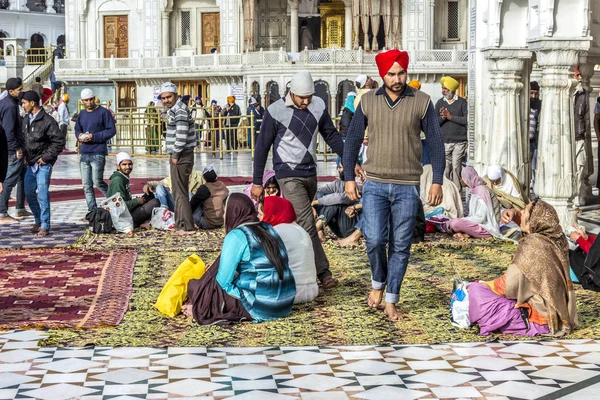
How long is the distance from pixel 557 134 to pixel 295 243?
4058 mm

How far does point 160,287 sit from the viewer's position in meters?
7.69

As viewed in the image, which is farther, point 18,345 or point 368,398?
point 18,345

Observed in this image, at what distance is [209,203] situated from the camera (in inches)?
431

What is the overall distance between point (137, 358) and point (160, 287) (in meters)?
1.95

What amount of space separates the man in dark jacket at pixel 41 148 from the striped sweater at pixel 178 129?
1088mm

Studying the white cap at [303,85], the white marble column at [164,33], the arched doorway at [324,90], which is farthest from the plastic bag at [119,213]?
the white marble column at [164,33]

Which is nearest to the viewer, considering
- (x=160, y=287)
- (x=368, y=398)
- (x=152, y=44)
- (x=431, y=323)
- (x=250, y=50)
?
(x=368, y=398)

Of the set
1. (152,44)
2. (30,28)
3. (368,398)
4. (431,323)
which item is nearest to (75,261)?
(431,323)

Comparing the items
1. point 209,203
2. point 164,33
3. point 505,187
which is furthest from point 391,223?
point 164,33

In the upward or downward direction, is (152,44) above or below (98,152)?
above

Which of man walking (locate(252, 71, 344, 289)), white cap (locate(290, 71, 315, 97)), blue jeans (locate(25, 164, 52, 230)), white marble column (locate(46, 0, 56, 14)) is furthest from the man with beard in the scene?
white marble column (locate(46, 0, 56, 14))

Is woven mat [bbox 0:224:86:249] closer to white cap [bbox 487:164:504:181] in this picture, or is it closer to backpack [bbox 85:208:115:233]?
backpack [bbox 85:208:115:233]

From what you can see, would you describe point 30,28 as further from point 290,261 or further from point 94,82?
point 290,261

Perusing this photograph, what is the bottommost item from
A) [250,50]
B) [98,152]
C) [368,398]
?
[368,398]
